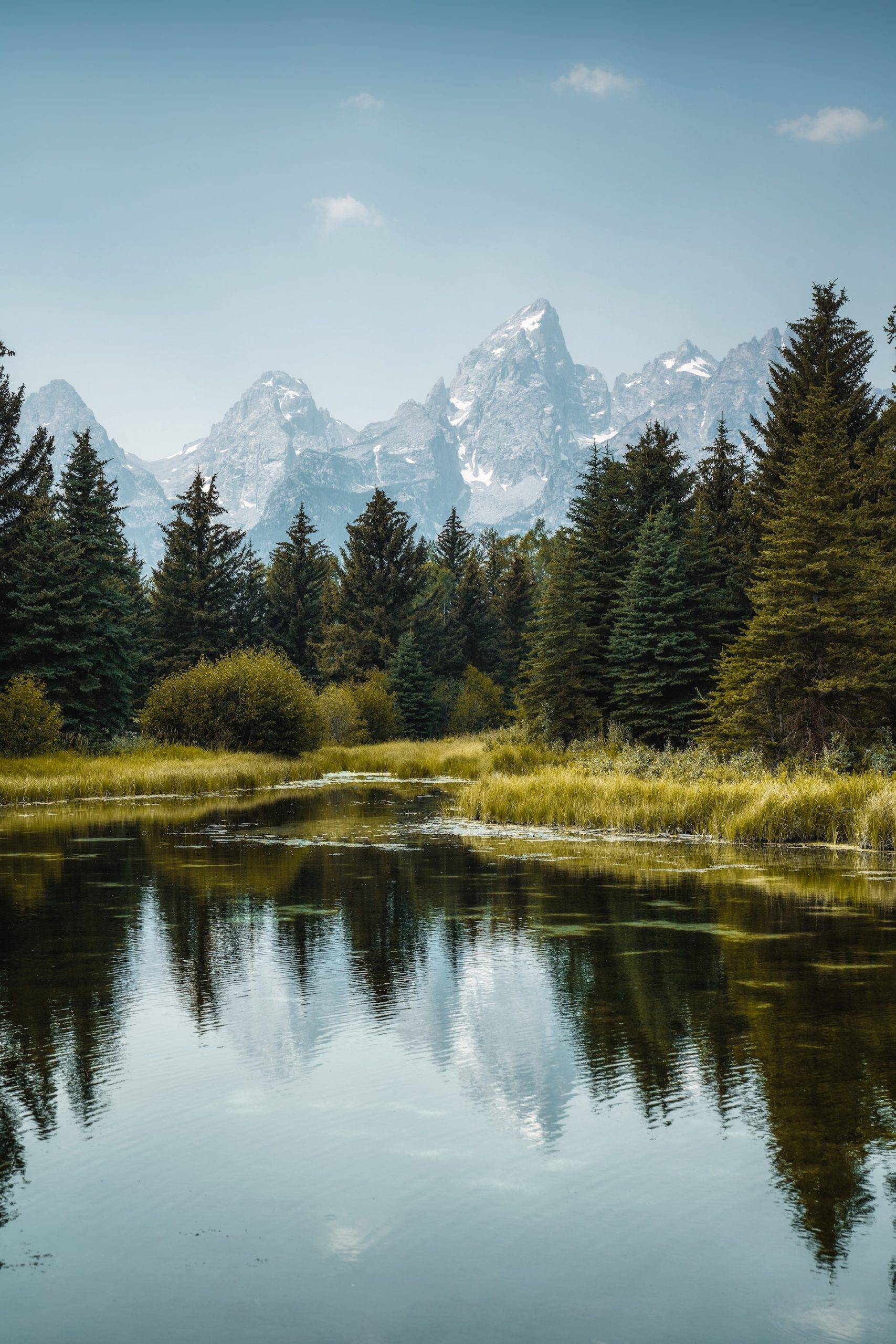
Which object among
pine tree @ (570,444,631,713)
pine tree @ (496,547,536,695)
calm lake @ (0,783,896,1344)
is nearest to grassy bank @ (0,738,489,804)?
pine tree @ (570,444,631,713)

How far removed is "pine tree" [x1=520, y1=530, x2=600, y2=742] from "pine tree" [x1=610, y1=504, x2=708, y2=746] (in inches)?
79.7

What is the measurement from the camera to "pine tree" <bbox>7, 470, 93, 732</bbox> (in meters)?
42.2

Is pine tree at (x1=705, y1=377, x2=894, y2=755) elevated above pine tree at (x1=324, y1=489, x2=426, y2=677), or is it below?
below

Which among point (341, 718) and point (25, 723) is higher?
point (25, 723)

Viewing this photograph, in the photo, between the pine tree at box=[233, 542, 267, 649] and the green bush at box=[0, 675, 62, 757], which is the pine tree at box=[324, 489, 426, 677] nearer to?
the pine tree at box=[233, 542, 267, 649]

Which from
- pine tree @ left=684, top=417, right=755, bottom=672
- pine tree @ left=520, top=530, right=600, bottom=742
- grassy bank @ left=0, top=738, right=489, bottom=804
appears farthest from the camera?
pine tree @ left=520, top=530, right=600, bottom=742

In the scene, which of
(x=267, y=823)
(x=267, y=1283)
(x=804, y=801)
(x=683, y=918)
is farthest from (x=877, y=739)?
(x=267, y=1283)

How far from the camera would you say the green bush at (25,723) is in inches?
1436

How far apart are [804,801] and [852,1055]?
13855mm

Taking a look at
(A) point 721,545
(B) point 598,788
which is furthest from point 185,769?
(A) point 721,545

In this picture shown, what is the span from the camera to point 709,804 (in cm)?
2236

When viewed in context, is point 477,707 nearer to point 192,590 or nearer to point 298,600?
point 298,600

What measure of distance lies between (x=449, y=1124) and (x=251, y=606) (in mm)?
75020

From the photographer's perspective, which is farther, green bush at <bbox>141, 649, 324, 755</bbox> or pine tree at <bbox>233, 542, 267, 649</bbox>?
pine tree at <bbox>233, 542, 267, 649</bbox>
